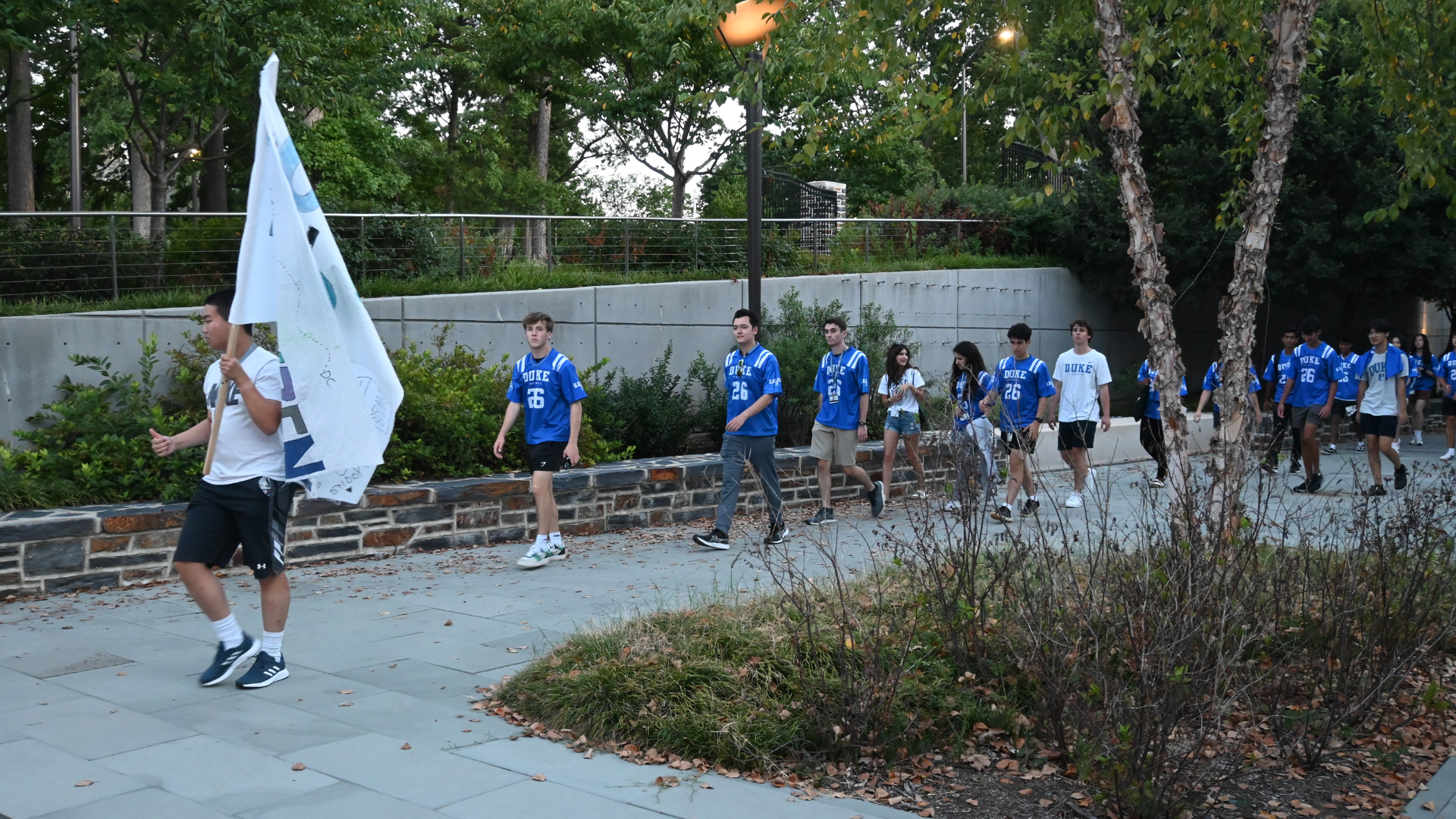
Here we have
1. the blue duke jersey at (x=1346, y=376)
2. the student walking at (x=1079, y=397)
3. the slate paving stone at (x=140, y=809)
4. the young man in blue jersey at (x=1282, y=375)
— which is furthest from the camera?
the blue duke jersey at (x=1346, y=376)

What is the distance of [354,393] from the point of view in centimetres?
534

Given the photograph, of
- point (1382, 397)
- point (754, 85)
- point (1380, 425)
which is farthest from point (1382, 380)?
point (754, 85)

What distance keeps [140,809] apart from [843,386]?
23.6 ft

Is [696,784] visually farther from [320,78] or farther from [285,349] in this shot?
[320,78]

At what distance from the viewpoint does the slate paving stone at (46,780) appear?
4.00m

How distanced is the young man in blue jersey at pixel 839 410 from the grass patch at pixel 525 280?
4.72m

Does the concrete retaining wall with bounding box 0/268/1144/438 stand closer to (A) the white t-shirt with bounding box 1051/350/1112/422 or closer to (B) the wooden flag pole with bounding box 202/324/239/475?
(A) the white t-shirt with bounding box 1051/350/1112/422

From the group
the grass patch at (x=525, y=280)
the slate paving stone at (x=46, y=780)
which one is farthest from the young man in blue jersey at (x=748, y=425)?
the slate paving stone at (x=46, y=780)

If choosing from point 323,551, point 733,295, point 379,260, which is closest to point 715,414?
point 733,295

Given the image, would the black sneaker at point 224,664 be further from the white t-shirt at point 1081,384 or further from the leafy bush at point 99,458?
the white t-shirt at point 1081,384

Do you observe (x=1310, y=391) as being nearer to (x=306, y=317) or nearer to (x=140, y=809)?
(x=306, y=317)

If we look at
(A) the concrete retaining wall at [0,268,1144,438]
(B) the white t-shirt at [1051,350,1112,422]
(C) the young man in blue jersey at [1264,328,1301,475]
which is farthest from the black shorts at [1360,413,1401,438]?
(A) the concrete retaining wall at [0,268,1144,438]

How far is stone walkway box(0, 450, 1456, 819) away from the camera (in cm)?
408

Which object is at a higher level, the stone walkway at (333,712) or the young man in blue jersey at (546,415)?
the young man in blue jersey at (546,415)
